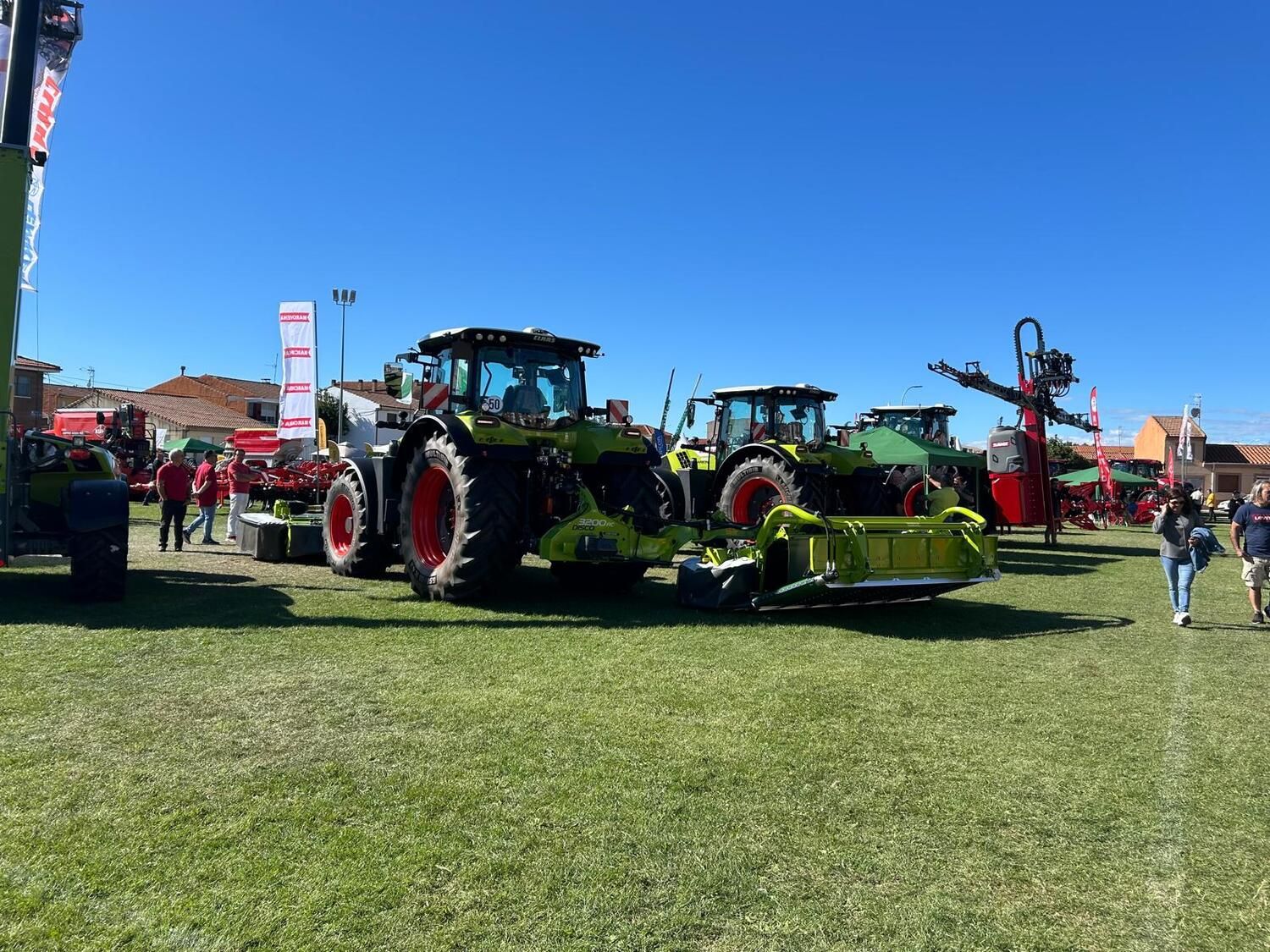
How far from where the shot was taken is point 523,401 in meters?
8.05

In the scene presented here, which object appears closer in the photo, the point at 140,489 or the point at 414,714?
the point at 414,714

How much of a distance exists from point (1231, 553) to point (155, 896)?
18.3 metres

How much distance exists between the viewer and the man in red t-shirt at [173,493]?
1138cm

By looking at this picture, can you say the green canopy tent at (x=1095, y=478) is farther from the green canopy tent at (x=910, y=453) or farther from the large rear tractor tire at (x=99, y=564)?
the large rear tractor tire at (x=99, y=564)

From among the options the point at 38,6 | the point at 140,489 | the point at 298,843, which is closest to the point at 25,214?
the point at 38,6

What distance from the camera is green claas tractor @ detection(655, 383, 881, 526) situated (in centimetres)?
1045

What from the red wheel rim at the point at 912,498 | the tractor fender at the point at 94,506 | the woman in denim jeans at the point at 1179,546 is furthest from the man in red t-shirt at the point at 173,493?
the woman in denim jeans at the point at 1179,546

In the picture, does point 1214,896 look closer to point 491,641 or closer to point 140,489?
point 491,641

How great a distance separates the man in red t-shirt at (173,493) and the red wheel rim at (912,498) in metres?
10.9

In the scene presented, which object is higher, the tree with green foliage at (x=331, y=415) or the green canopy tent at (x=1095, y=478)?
the tree with green foliage at (x=331, y=415)

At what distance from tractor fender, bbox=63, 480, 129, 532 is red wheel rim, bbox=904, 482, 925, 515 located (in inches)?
438

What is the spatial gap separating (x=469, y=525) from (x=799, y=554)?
8.71 ft

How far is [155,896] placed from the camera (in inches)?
93.9

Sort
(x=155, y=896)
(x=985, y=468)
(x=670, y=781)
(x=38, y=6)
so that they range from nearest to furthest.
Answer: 1. (x=155, y=896)
2. (x=670, y=781)
3. (x=38, y=6)
4. (x=985, y=468)
